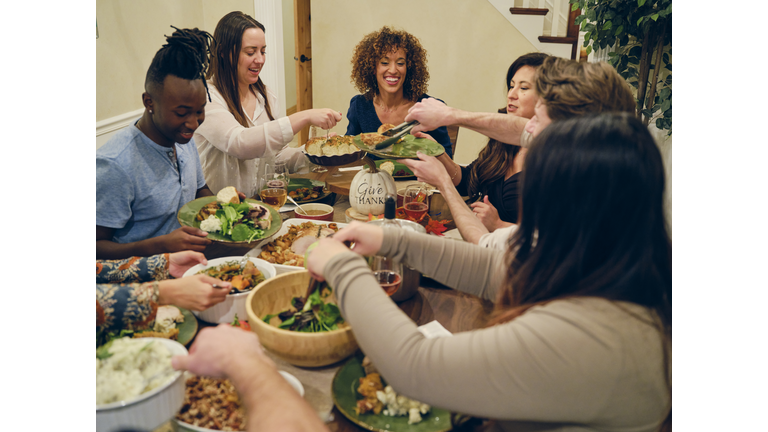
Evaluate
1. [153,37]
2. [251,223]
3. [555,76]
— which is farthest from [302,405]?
[153,37]

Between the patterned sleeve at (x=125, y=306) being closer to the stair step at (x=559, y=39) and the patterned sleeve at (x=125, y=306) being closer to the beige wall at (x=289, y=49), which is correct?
the stair step at (x=559, y=39)

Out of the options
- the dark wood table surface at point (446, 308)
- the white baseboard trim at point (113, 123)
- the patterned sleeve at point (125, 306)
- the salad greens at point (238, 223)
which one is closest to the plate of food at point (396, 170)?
the salad greens at point (238, 223)

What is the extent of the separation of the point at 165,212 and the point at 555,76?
4.61 feet

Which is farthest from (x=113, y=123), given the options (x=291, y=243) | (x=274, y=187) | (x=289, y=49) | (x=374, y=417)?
(x=289, y=49)

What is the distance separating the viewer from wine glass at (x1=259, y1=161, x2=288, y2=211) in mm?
2004

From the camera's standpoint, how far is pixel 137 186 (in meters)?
1.58

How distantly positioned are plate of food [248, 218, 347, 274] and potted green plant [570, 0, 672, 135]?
2.36 m

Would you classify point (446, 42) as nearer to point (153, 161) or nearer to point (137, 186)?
point (153, 161)

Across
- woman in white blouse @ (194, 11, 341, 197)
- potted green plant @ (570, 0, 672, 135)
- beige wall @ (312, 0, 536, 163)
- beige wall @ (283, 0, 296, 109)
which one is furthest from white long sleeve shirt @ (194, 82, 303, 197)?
beige wall @ (283, 0, 296, 109)

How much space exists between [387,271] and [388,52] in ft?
7.46

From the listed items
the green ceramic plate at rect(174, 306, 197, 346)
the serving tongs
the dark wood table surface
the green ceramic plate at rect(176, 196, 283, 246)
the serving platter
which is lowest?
the dark wood table surface

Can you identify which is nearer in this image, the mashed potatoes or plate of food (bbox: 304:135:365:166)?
the mashed potatoes

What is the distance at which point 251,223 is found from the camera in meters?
1.62

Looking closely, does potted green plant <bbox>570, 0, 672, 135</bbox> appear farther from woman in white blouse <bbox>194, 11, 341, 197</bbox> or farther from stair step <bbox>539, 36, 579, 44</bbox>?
woman in white blouse <bbox>194, 11, 341, 197</bbox>
